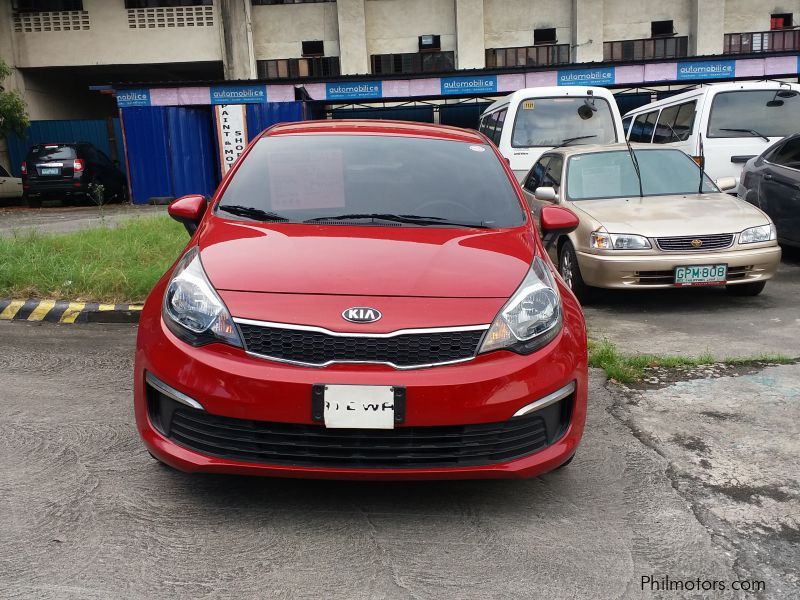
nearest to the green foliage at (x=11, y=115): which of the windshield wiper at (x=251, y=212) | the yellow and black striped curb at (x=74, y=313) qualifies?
the yellow and black striped curb at (x=74, y=313)

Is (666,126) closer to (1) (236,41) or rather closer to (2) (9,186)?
(2) (9,186)

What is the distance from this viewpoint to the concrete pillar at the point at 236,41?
24.9 meters

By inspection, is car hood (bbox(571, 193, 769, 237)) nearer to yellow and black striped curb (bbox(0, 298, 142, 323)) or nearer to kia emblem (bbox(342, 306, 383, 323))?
yellow and black striped curb (bbox(0, 298, 142, 323))

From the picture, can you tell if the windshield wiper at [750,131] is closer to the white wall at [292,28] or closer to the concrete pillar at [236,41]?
the white wall at [292,28]

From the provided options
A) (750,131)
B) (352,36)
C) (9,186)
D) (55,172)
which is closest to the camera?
(750,131)

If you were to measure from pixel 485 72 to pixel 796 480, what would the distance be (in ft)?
61.3

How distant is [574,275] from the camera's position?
689 cm

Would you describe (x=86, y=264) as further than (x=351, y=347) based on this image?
Yes

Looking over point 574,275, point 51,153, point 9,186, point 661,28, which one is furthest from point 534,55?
point 574,275

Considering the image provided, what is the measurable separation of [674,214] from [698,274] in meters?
0.67

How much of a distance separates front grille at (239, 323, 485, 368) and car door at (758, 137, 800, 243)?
683 cm

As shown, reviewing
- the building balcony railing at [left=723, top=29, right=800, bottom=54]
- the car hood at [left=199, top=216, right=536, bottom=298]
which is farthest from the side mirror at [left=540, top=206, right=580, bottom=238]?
the building balcony railing at [left=723, top=29, right=800, bottom=54]

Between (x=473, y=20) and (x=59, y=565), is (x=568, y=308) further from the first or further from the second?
(x=473, y=20)

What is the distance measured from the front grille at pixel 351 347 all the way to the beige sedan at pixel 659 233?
162 inches
